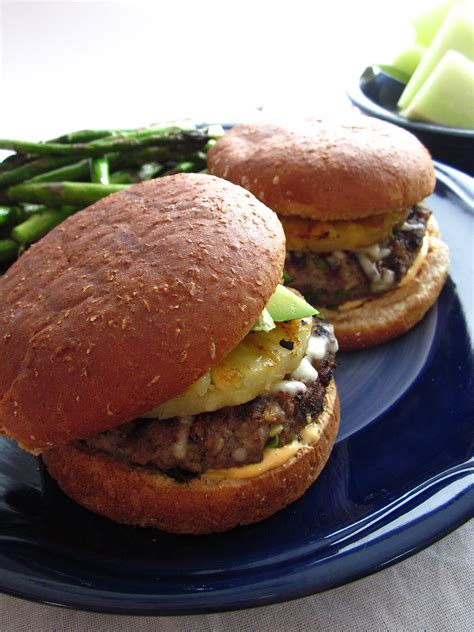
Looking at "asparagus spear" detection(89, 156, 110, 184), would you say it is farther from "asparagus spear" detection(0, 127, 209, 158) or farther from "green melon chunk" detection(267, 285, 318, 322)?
"green melon chunk" detection(267, 285, 318, 322)

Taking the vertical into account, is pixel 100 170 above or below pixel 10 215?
above

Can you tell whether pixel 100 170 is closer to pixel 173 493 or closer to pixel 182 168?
pixel 182 168

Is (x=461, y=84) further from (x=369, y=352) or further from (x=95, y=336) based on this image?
(x=95, y=336)

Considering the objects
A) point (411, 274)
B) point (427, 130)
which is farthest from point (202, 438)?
point (427, 130)

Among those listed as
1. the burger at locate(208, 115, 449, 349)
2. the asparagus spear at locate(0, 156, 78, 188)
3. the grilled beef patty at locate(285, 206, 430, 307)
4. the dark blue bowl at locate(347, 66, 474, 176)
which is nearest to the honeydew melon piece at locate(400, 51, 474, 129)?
the dark blue bowl at locate(347, 66, 474, 176)

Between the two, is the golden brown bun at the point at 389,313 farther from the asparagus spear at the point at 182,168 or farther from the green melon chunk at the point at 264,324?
the asparagus spear at the point at 182,168

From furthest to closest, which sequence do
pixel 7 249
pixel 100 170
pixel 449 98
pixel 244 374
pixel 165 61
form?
pixel 165 61
pixel 449 98
pixel 100 170
pixel 7 249
pixel 244 374
